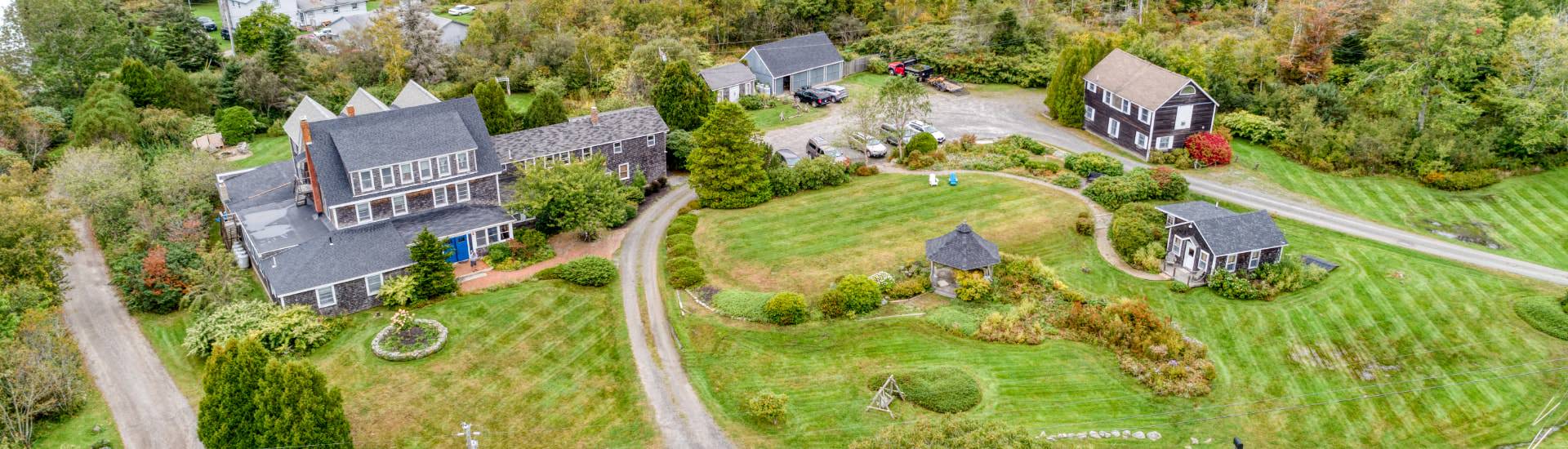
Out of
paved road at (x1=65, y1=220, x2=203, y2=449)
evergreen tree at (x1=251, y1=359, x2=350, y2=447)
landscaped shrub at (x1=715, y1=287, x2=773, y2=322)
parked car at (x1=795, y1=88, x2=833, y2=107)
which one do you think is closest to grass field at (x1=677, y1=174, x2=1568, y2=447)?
landscaped shrub at (x1=715, y1=287, x2=773, y2=322)

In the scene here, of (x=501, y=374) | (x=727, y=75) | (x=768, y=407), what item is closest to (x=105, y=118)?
(x=501, y=374)

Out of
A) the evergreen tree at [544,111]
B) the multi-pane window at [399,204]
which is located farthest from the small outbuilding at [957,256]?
the evergreen tree at [544,111]

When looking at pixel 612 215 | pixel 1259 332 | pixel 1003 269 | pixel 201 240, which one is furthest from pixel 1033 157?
pixel 201 240

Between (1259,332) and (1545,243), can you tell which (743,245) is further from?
(1545,243)

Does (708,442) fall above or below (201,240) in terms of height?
below

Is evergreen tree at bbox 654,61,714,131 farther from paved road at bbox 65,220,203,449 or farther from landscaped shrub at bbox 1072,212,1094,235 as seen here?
paved road at bbox 65,220,203,449
